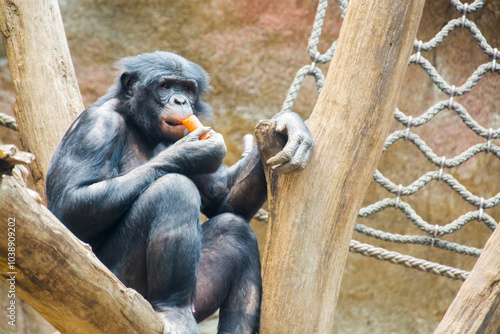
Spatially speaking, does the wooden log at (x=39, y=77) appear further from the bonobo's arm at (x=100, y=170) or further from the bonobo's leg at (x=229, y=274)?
the bonobo's leg at (x=229, y=274)

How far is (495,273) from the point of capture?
311 cm

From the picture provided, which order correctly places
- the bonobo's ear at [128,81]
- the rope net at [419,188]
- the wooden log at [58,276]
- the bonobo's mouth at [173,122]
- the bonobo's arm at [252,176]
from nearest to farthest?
1. the wooden log at [58,276]
2. the bonobo's arm at [252,176]
3. the bonobo's mouth at [173,122]
4. the bonobo's ear at [128,81]
5. the rope net at [419,188]

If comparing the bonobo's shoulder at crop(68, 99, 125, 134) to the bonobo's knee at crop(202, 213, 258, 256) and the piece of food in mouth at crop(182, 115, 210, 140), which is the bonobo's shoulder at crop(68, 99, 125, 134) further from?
the bonobo's knee at crop(202, 213, 258, 256)

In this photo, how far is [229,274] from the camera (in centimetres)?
352

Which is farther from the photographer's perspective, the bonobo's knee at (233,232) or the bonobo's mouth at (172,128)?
the bonobo's mouth at (172,128)

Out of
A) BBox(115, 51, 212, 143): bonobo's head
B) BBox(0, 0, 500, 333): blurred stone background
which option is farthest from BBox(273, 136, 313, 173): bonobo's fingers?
BBox(0, 0, 500, 333): blurred stone background

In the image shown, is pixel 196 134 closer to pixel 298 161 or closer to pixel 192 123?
pixel 192 123

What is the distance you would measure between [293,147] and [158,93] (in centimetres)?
117

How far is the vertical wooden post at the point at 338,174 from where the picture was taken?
299cm

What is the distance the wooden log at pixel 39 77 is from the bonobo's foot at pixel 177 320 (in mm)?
1449

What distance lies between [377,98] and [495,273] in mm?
991

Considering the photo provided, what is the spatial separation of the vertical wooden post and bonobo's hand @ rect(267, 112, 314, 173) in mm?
83

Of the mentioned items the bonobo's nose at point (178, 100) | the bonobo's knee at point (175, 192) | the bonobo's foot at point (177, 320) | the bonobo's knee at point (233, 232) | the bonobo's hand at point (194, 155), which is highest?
the bonobo's nose at point (178, 100)

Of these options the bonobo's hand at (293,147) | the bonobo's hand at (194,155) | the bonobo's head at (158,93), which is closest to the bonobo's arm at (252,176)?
the bonobo's hand at (293,147)
